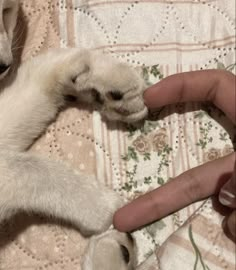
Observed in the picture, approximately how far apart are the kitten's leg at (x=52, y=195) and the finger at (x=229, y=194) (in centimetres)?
18

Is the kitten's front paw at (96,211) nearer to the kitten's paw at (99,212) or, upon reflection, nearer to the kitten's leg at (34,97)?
the kitten's paw at (99,212)

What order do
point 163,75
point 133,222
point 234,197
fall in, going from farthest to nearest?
point 163,75 < point 133,222 < point 234,197

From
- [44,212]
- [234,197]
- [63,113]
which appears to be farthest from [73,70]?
[234,197]

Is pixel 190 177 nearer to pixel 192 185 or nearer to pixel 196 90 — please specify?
pixel 192 185

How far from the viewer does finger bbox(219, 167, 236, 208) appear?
0.82 metres

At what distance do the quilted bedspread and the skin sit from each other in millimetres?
38

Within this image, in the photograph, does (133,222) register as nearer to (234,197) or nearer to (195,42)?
(234,197)

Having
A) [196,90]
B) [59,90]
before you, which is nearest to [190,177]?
[196,90]

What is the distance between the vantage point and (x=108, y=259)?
915mm

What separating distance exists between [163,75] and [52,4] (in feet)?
0.84

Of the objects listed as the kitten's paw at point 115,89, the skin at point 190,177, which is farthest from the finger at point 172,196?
the kitten's paw at point 115,89

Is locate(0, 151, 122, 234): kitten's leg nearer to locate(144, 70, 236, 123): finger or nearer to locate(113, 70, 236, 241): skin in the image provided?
locate(113, 70, 236, 241): skin

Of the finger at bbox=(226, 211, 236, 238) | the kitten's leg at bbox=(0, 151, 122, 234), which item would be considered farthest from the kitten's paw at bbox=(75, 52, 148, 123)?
the finger at bbox=(226, 211, 236, 238)

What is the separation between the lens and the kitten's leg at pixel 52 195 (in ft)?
3.09
